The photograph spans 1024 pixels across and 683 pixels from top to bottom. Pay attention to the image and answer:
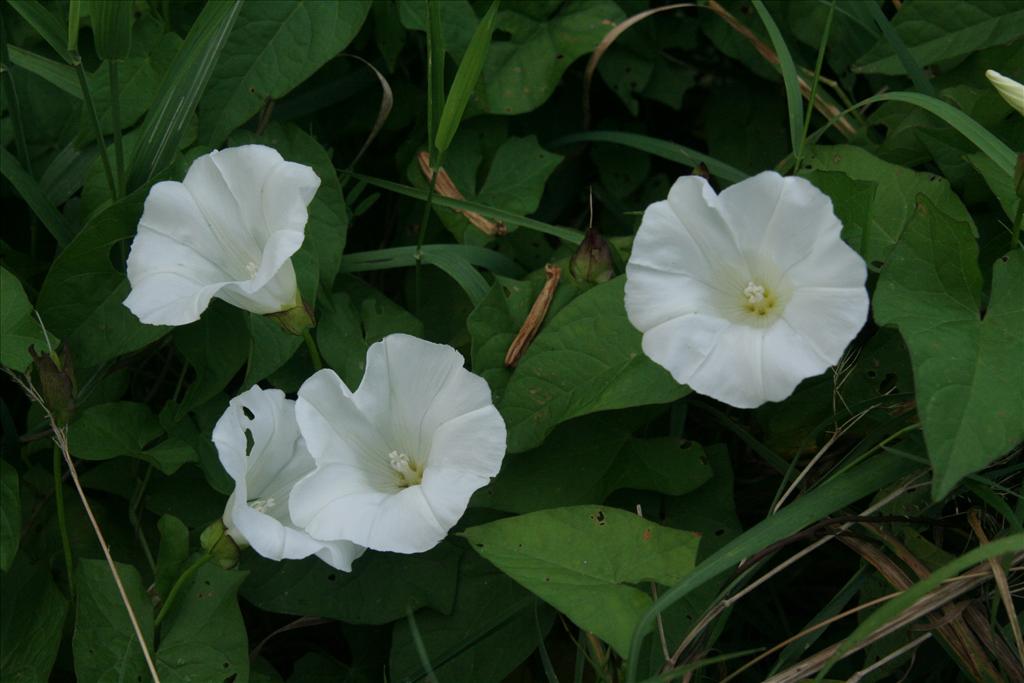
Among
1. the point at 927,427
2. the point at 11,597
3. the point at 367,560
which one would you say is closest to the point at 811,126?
the point at 927,427

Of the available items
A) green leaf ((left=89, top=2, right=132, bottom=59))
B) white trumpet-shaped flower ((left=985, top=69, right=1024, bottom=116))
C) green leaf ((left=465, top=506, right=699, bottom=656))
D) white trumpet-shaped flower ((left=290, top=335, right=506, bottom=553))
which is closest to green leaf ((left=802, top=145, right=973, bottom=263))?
white trumpet-shaped flower ((left=985, top=69, right=1024, bottom=116))

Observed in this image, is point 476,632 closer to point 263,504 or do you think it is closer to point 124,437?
point 263,504

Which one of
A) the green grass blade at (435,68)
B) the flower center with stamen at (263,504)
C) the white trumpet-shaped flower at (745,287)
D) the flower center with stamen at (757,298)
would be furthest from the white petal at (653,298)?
the flower center with stamen at (263,504)

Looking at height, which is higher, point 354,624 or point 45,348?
point 45,348

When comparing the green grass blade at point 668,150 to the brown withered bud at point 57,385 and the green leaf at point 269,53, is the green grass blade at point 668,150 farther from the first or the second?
the brown withered bud at point 57,385

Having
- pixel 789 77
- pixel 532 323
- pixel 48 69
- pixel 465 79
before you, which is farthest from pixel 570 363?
pixel 48 69

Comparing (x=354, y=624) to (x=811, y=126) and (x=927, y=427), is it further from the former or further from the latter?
(x=811, y=126)
